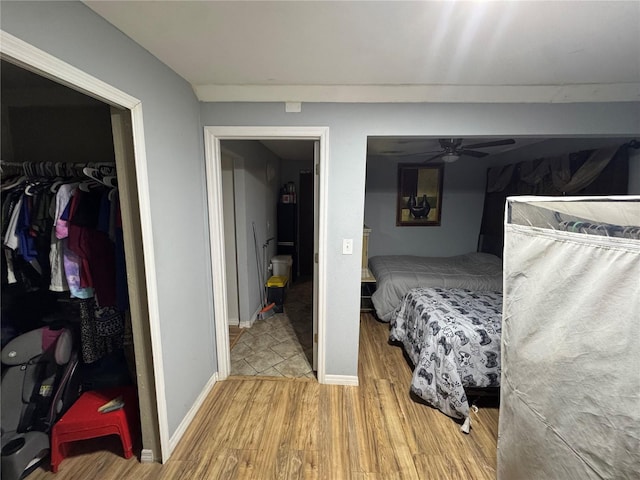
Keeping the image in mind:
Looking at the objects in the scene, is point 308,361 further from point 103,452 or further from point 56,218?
point 56,218

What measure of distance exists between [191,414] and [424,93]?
9.25 ft

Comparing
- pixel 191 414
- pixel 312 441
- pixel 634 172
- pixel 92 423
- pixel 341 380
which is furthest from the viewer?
pixel 634 172

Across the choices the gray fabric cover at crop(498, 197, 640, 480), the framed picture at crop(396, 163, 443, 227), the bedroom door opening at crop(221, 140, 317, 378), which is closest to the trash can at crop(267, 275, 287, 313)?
the bedroom door opening at crop(221, 140, 317, 378)

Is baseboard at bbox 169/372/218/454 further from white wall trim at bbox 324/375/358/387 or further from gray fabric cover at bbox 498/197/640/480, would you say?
gray fabric cover at bbox 498/197/640/480

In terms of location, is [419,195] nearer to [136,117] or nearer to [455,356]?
[455,356]

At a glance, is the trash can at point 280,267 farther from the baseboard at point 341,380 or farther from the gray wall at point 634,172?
the gray wall at point 634,172

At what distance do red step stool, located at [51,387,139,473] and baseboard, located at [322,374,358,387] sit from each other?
1.36 metres

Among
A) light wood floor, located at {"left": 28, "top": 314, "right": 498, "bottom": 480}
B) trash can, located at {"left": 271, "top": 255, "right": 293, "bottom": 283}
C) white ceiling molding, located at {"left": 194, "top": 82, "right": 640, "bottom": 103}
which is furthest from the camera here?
trash can, located at {"left": 271, "top": 255, "right": 293, "bottom": 283}

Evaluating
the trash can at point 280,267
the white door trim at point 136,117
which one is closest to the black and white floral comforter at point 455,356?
the white door trim at point 136,117

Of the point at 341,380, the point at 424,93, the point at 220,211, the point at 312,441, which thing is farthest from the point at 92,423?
the point at 424,93

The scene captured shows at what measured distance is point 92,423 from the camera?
4.73 ft

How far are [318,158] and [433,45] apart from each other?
965 mm

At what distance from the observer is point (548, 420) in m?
0.88

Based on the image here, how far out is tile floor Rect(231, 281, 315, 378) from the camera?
2.35 metres
